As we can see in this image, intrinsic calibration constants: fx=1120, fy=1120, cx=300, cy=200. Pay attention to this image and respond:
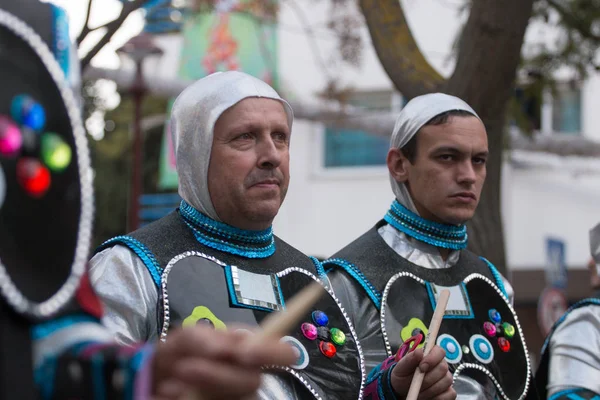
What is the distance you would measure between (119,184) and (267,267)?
1906 cm

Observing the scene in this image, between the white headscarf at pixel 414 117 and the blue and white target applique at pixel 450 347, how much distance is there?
0.59m

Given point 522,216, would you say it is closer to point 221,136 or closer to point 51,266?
point 221,136

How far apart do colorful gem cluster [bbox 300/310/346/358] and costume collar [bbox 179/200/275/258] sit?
27 cm

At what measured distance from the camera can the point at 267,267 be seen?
3.63 m

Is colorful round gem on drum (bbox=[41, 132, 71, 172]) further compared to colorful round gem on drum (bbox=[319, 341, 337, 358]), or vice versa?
colorful round gem on drum (bbox=[319, 341, 337, 358])

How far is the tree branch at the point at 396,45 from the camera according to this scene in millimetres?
6375

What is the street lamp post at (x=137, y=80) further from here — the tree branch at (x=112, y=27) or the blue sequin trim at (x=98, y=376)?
the blue sequin trim at (x=98, y=376)

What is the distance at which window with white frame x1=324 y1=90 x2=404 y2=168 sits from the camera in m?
17.0

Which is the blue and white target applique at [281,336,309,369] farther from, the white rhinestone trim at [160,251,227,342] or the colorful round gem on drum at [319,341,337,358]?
the white rhinestone trim at [160,251,227,342]

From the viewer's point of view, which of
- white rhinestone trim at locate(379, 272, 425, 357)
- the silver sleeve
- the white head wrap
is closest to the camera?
the silver sleeve

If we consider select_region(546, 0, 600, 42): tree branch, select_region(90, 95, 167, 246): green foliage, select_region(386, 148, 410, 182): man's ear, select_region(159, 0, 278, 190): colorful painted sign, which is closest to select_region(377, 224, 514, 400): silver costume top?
select_region(386, 148, 410, 182): man's ear

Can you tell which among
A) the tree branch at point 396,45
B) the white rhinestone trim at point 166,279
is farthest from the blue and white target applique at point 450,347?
the tree branch at point 396,45

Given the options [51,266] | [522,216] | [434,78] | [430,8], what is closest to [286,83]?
[430,8]

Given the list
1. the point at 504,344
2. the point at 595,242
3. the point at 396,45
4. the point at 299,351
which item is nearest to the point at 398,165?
the point at 504,344
